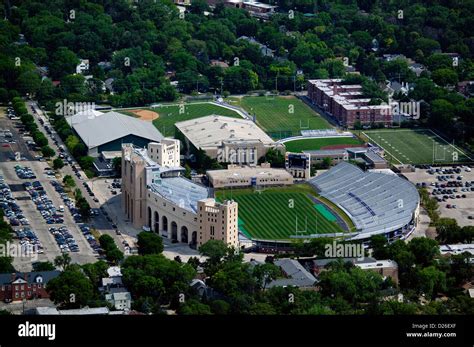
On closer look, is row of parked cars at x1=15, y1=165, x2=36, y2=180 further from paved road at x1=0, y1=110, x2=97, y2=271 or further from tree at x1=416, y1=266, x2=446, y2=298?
tree at x1=416, y1=266, x2=446, y2=298

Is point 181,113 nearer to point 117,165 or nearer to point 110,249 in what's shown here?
point 117,165

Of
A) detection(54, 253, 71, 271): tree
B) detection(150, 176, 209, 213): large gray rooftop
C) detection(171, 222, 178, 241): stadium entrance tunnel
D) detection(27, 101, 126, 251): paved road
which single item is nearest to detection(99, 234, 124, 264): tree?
detection(27, 101, 126, 251): paved road

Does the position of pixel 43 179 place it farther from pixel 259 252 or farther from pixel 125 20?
pixel 125 20

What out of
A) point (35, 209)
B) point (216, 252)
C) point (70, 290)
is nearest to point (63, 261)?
point (70, 290)

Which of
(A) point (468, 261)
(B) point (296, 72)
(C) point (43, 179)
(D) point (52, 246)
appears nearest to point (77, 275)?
(D) point (52, 246)

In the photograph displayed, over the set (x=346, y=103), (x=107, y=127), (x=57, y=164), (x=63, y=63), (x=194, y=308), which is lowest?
(x=57, y=164)

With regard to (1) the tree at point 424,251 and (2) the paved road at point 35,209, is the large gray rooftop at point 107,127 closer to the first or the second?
(2) the paved road at point 35,209

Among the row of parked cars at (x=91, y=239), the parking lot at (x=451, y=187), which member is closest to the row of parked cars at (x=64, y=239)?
the row of parked cars at (x=91, y=239)
